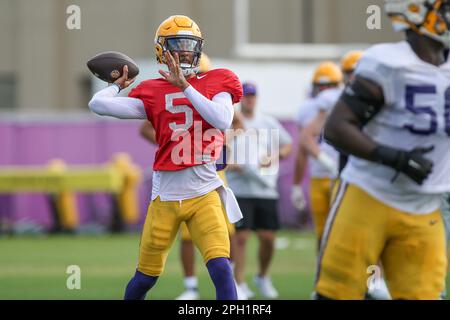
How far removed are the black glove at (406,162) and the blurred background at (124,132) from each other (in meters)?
5.01

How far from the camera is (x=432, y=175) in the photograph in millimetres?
4363

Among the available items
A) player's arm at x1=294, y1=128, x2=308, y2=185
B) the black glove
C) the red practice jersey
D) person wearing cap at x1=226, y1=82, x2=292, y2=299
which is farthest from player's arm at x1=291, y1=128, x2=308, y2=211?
the black glove

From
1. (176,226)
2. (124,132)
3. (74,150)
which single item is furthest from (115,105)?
(74,150)

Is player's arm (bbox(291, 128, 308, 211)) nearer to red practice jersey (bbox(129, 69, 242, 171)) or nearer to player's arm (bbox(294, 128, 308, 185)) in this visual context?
player's arm (bbox(294, 128, 308, 185))

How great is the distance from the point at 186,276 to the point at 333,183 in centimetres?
141

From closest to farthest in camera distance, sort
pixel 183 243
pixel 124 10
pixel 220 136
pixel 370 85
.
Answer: pixel 370 85 → pixel 220 136 → pixel 183 243 → pixel 124 10

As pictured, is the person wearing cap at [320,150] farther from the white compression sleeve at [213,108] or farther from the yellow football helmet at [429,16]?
the yellow football helmet at [429,16]

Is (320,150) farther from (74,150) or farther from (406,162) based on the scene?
(74,150)

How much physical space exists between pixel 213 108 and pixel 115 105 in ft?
1.87

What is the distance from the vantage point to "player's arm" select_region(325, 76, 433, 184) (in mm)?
4191
